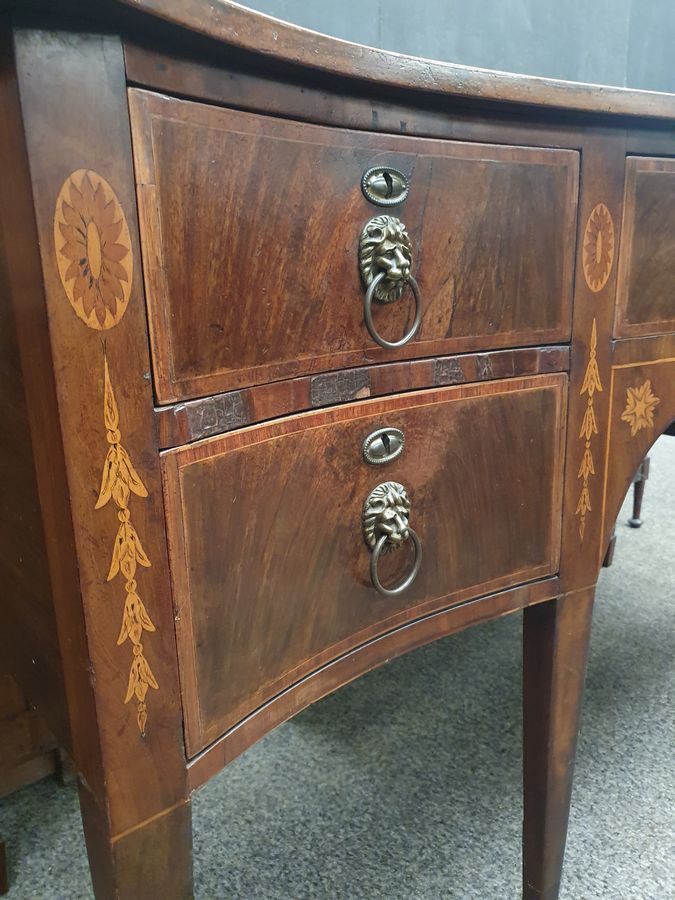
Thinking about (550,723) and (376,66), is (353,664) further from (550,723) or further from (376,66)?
(376,66)

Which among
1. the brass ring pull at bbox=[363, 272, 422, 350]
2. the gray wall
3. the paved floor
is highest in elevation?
the gray wall

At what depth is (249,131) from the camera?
0.42 metres

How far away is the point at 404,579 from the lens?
585 mm

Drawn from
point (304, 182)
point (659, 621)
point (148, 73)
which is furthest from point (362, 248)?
point (659, 621)

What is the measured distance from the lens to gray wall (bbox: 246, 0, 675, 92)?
1.14m

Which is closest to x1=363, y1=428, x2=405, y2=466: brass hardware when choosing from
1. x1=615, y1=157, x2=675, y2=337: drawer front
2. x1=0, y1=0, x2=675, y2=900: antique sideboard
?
x1=0, y1=0, x2=675, y2=900: antique sideboard

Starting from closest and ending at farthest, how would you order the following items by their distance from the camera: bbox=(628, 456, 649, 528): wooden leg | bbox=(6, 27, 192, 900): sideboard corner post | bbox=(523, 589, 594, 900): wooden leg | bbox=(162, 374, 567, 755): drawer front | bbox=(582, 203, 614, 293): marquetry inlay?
1. bbox=(6, 27, 192, 900): sideboard corner post
2. bbox=(162, 374, 567, 755): drawer front
3. bbox=(582, 203, 614, 293): marquetry inlay
4. bbox=(523, 589, 594, 900): wooden leg
5. bbox=(628, 456, 649, 528): wooden leg

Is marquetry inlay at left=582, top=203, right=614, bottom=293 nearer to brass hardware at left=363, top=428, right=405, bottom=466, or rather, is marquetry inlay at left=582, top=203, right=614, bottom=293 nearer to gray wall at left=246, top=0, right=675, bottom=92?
brass hardware at left=363, top=428, right=405, bottom=466

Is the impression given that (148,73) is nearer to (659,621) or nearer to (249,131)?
(249,131)

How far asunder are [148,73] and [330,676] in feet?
1.34

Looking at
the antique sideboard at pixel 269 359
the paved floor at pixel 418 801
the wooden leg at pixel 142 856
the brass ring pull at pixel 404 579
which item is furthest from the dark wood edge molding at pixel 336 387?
the paved floor at pixel 418 801

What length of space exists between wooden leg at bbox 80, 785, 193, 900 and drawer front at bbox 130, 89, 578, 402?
25 cm

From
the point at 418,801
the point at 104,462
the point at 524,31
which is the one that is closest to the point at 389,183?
the point at 104,462

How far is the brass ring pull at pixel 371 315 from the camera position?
0.49 metres
